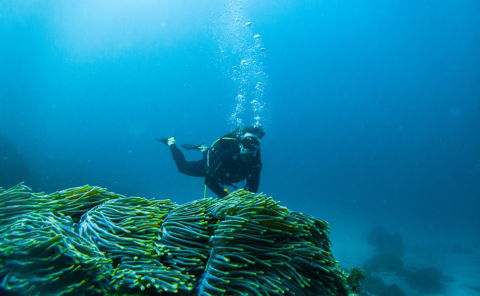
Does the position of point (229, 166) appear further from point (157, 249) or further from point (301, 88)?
point (301, 88)

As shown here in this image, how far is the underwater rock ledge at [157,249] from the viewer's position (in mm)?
1528

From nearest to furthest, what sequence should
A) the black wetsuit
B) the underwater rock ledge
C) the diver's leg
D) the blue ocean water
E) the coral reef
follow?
1. the underwater rock ledge
2. the black wetsuit
3. the diver's leg
4. the coral reef
5. the blue ocean water

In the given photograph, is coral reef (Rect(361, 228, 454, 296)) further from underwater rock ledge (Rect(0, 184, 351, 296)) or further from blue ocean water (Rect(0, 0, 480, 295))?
blue ocean water (Rect(0, 0, 480, 295))

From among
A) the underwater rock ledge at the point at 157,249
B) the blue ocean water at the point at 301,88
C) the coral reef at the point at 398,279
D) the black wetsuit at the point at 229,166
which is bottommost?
the underwater rock ledge at the point at 157,249

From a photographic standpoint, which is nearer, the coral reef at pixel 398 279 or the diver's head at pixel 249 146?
the diver's head at pixel 249 146

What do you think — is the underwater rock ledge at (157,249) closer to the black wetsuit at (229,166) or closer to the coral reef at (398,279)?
the black wetsuit at (229,166)

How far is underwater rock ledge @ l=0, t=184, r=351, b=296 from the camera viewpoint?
1528mm

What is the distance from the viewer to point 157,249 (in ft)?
6.45

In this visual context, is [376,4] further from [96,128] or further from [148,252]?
[96,128]

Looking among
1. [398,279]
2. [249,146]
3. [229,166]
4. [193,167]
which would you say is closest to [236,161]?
[229,166]

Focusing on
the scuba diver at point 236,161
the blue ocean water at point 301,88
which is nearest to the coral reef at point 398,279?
the scuba diver at point 236,161

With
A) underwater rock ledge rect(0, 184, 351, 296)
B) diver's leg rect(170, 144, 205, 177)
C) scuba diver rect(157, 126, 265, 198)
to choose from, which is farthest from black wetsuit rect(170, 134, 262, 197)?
underwater rock ledge rect(0, 184, 351, 296)

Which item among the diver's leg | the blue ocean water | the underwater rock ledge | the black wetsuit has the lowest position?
the underwater rock ledge

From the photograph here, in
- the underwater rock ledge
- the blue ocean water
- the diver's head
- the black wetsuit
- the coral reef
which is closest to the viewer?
the underwater rock ledge
